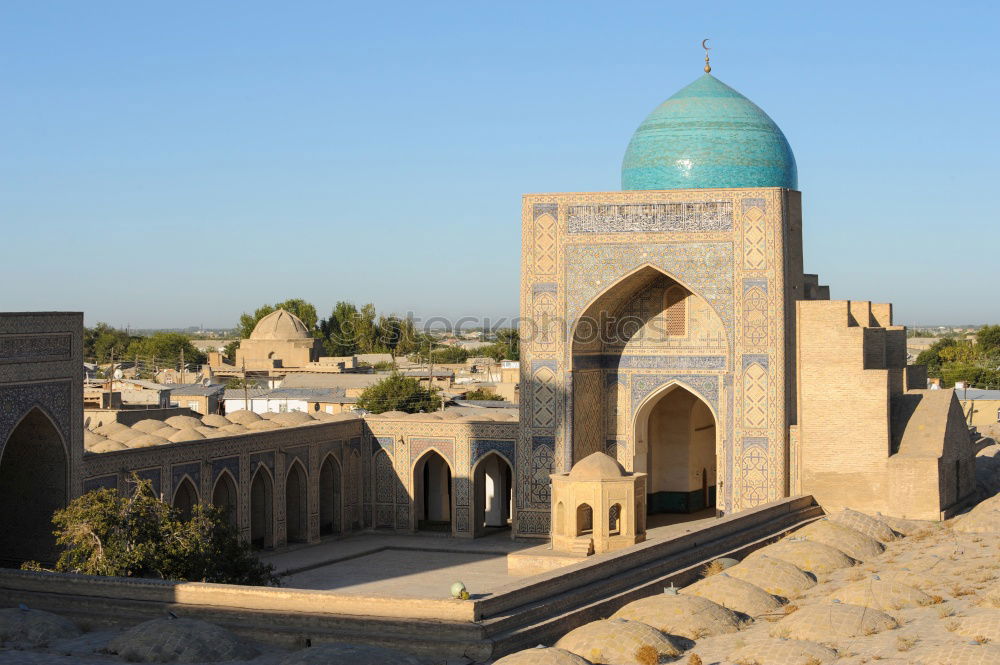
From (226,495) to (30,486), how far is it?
15.3ft

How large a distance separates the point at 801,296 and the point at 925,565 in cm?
519

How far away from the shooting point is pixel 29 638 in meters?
10.2

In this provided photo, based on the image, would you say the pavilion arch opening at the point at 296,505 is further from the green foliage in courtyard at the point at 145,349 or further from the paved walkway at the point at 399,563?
the green foliage in courtyard at the point at 145,349

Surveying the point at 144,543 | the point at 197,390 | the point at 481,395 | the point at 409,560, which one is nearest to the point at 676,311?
the point at 409,560

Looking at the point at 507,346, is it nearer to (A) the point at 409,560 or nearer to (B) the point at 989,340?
(B) the point at 989,340

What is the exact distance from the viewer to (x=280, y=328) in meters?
52.5

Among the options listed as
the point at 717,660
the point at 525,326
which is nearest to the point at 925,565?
the point at 717,660

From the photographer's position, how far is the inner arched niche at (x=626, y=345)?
18469 millimetres

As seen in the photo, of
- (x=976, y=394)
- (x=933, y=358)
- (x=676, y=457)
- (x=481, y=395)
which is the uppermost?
(x=933, y=358)

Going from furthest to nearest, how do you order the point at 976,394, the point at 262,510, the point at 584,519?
the point at 976,394 → the point at 262,510 → the point at 584,519

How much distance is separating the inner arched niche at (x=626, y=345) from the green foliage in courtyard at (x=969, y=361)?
28.5 meters

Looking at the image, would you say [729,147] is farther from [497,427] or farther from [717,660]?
[717,660]

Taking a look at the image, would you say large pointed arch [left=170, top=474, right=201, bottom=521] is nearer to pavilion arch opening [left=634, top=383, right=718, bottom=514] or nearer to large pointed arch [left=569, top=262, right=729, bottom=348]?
large pointed arch [left=569, top=262, right=729, bottom=348]

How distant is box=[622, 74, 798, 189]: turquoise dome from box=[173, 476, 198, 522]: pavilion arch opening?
301 inches
